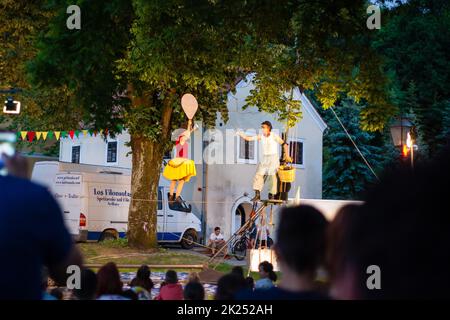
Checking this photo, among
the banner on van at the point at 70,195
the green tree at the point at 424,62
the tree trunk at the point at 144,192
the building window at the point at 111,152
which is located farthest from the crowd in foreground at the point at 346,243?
the green tree at the point at 424,62

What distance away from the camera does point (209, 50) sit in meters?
16.8

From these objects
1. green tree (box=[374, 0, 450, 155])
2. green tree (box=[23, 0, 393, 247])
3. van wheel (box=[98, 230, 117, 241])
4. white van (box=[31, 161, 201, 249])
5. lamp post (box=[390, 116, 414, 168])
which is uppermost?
green tree (box=[374, 0, 450, 155])

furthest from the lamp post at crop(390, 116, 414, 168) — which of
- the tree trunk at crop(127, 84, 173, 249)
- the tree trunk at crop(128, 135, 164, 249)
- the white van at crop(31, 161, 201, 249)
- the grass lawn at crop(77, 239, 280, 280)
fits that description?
the white van at crop(31, 161, 201, 249)

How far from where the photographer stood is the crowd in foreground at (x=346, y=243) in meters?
1.80

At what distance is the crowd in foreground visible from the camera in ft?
5.91

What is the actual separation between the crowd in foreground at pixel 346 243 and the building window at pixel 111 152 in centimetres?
3321

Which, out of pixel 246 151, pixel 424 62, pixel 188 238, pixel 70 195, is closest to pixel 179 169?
pixel 70 195

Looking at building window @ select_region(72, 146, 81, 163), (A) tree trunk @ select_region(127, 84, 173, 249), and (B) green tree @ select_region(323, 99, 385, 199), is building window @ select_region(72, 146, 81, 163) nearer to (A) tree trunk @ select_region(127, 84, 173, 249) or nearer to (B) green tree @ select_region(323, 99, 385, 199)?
(B) green tree @ select_region(323, 99, 385, 199)

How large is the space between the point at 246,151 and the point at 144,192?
13.7 metres

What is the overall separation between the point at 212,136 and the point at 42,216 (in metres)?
29.5

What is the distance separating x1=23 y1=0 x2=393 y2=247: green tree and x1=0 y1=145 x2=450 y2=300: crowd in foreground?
12.8 m

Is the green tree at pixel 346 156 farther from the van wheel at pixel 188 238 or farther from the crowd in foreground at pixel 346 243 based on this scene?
the crowd in foreground at pixel 346 243

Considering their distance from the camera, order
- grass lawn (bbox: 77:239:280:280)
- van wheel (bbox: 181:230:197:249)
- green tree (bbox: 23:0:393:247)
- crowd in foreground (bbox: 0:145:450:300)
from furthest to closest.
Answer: van wheel (bbox: 181:230:197:249), grass lawn (bbox: 77:239:280:280), green tree (bbox: 23:0:393:247), crowd in foreground (bbox: 0:145:450:300)

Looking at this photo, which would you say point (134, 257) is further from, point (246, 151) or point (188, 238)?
point (246, 151)
